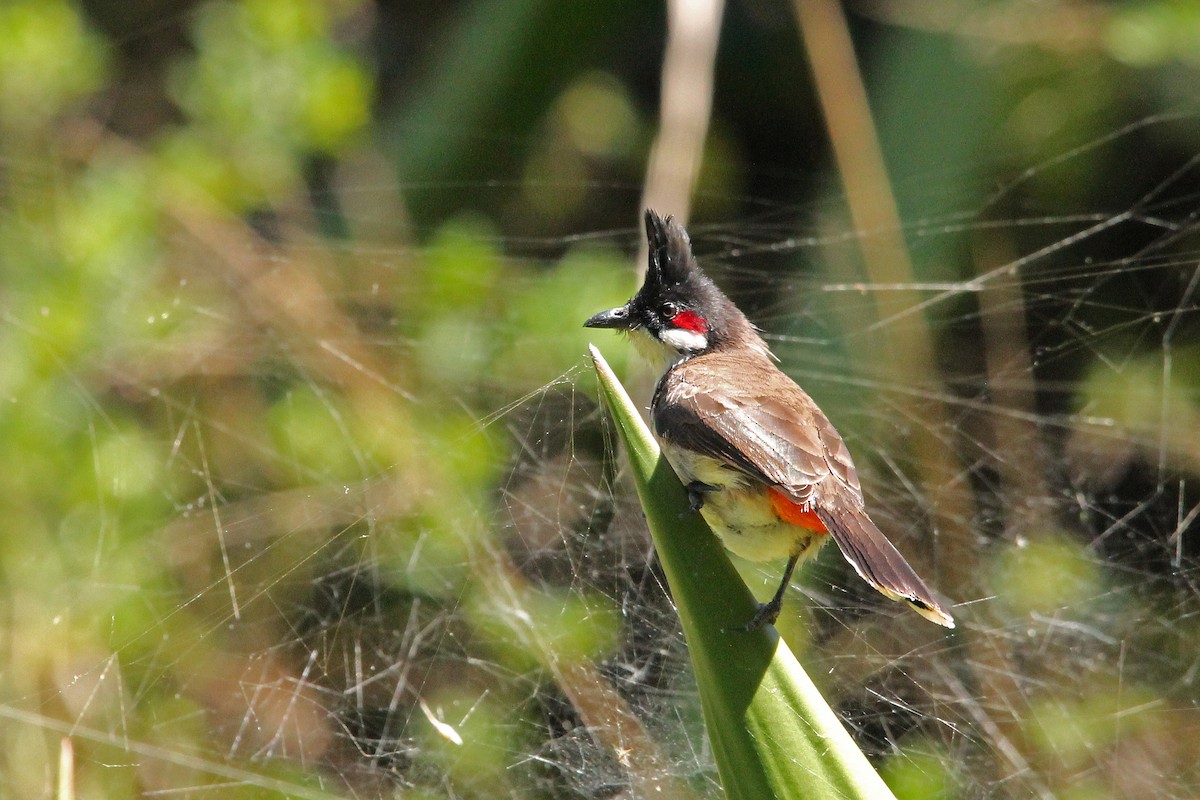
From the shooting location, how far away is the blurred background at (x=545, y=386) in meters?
2.64

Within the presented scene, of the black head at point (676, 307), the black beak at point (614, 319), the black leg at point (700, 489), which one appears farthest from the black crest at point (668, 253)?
the black leg at point (700, 489)

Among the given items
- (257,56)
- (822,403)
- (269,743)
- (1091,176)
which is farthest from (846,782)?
(257,56)

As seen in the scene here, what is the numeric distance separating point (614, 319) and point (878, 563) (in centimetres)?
104

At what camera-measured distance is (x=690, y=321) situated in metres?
2.97

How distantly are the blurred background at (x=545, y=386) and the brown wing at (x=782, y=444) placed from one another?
25 centimetres

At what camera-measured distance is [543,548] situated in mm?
2775

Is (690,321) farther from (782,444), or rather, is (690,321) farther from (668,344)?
(782,444)

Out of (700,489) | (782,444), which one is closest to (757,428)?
(782,444)

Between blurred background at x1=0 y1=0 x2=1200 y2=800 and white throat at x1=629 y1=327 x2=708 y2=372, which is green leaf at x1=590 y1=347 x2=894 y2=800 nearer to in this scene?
blurred background at x1=0 y1=0 x2=1200 y2=800

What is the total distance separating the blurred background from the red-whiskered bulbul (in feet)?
0.73

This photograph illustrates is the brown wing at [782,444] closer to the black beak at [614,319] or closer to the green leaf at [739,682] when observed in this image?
the black beak at [614,319]

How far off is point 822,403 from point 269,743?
197 cm

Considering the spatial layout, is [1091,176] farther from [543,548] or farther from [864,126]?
[543,548]

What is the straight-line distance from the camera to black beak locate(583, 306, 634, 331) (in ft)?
9.46
